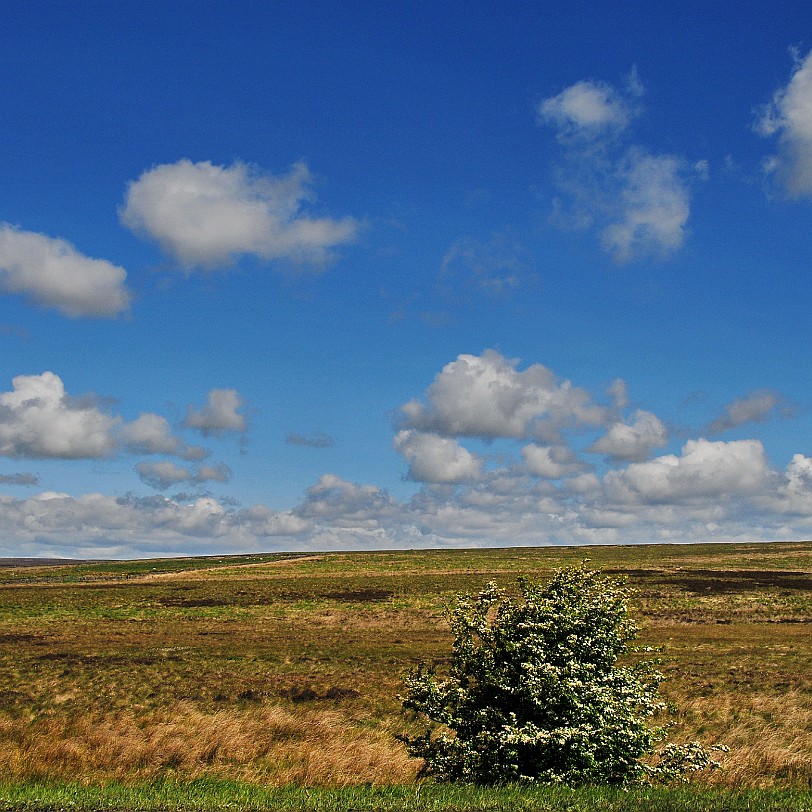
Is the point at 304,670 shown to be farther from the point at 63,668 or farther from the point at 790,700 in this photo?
the point at 790,700

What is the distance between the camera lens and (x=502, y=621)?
14.9 metres

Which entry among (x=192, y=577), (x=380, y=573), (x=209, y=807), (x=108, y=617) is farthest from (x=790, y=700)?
(x=192, y=577)

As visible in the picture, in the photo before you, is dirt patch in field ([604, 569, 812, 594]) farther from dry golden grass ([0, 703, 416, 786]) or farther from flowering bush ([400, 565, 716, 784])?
flowering bush ([400, 565, 716, 784])

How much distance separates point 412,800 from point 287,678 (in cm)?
2041

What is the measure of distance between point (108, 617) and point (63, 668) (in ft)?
91.1

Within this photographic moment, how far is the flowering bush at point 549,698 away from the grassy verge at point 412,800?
0.75m

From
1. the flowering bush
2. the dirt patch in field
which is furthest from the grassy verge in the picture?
the dirt patch in field

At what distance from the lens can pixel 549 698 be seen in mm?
13570

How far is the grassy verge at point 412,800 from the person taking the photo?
36.3 ft

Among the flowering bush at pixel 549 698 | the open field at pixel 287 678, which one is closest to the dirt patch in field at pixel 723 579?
the open field at pixel 287 678

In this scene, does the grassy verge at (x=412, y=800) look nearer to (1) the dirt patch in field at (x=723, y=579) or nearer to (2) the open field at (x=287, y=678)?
(2) the open field at (x=287, y=678)

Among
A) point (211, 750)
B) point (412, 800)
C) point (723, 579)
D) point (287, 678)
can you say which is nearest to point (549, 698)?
point (412, 800)

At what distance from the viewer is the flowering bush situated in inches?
538

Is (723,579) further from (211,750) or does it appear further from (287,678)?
(211,750)
